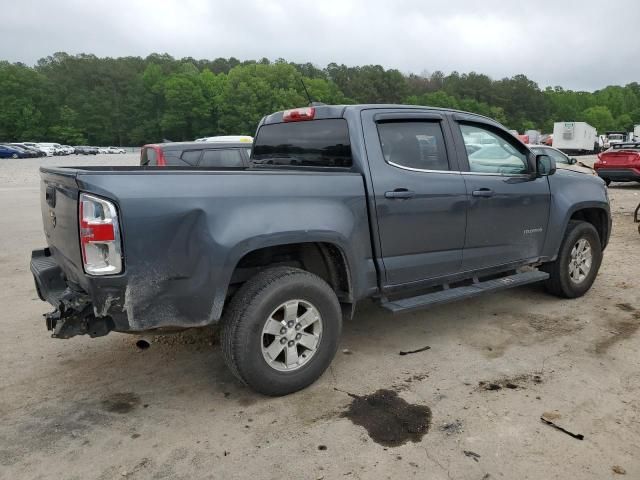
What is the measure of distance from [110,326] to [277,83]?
10267 centimetres

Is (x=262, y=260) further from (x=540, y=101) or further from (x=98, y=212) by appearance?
(x=540, y=101)

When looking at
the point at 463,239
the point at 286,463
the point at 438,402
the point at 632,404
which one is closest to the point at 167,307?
the point at 286,463

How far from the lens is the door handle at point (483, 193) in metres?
4.21

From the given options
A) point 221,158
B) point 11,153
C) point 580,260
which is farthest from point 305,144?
point 11,153

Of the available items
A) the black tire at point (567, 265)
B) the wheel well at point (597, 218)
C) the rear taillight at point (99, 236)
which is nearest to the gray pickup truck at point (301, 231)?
the rear taillight at point (99, 236)

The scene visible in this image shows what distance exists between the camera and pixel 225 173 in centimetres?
308

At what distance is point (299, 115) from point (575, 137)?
1871 inches

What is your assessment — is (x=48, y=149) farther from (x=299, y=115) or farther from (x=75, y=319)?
(x=75, y=319)

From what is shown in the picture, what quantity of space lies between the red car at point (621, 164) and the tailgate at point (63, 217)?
15.9 meters

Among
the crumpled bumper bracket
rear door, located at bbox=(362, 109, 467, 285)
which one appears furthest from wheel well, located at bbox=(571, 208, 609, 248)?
the crumpled bumper bracket

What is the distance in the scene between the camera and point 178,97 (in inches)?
3755

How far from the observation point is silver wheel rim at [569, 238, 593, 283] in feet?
17.4

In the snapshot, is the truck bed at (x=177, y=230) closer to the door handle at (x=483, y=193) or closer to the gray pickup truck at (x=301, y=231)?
the gray pickup truck at (x=301, y=231)

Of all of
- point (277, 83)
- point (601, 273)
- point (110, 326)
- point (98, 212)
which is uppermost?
point (277, 83)
